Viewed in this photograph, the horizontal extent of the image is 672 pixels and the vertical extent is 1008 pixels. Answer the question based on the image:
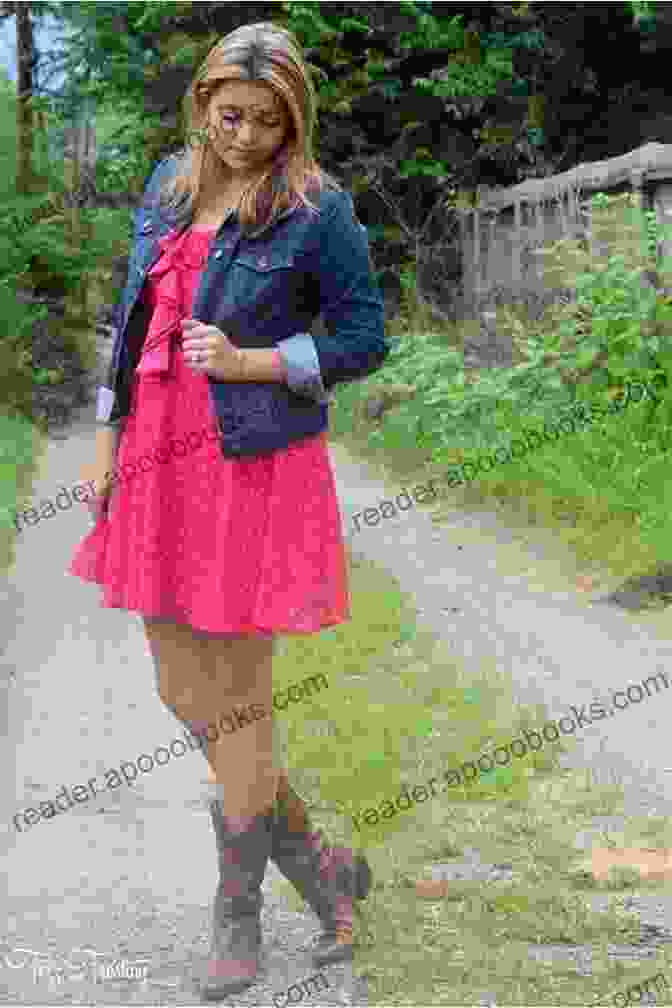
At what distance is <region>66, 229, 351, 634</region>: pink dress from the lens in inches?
139

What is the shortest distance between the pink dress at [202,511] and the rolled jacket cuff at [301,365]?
13 cm

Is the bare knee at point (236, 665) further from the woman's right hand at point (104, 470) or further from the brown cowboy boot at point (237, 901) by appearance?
the woman's right hand at point (104, 470)

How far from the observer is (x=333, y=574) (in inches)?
143

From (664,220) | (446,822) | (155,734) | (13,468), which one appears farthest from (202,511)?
(13,468)

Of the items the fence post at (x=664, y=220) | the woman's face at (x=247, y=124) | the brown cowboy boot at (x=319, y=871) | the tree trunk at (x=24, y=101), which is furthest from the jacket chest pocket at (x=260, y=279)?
the tree trunk at (x=24, y=101)

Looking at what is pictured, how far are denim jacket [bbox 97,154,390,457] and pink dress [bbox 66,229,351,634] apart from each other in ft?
0.15

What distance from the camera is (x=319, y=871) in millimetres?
3848

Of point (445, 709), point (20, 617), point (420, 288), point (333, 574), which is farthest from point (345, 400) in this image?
point (333, 574)

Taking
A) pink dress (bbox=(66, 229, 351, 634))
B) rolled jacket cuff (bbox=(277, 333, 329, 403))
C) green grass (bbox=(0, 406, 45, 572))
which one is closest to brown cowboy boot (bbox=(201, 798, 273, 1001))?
pink dress (bbox=(66, 229, 351, 634))

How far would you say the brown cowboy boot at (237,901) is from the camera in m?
3.69

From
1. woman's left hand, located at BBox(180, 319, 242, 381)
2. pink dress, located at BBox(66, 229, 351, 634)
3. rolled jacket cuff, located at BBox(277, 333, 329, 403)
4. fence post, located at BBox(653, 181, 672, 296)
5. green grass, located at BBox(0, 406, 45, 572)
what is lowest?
green grass, located at BBox(0, 406, 45, 572)

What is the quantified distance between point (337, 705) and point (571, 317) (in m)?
4.83

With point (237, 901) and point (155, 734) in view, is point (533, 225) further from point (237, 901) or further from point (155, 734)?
point (237, 901)

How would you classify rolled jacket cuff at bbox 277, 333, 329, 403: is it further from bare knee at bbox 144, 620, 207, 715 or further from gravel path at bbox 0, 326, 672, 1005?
gravel path at bbox 0, 326, 672, 1005
